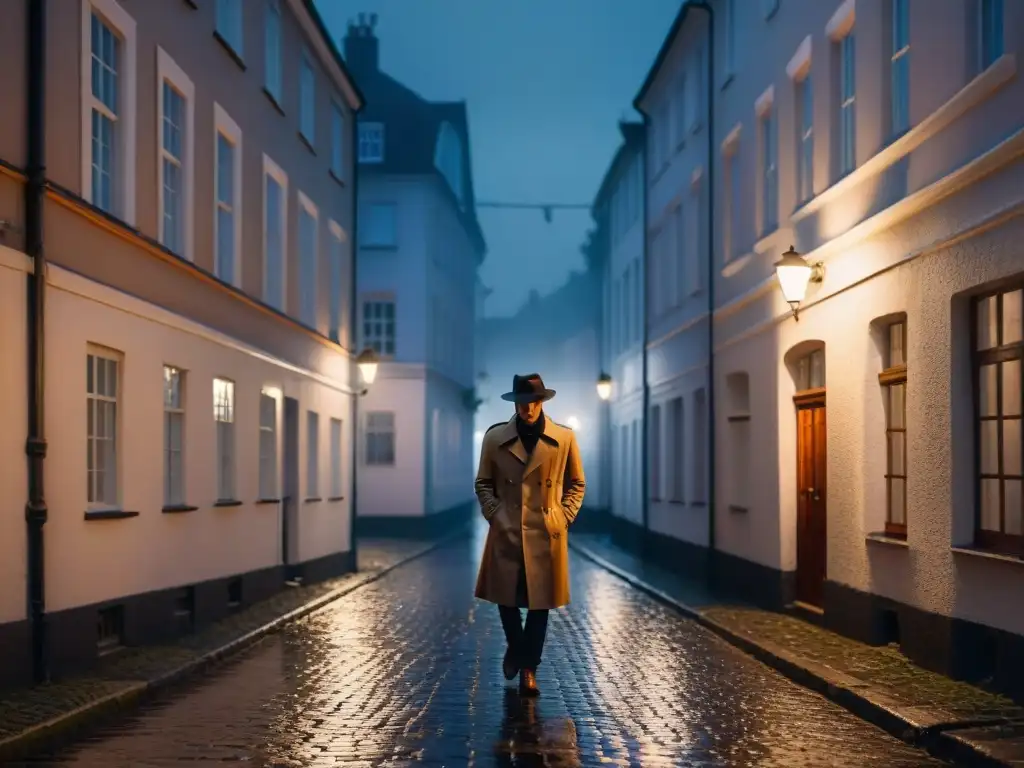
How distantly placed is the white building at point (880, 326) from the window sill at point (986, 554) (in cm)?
6

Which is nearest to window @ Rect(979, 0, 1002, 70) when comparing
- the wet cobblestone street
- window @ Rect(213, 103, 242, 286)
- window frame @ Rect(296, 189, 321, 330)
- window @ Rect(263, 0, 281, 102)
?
the wet cobblestone street

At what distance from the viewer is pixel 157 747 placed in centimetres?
866

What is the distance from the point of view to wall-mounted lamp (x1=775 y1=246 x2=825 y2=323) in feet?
50.9

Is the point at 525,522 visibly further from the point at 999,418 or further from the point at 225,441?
the point at 225,441

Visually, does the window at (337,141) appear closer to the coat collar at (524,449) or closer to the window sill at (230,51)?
the window sill at (230,51)

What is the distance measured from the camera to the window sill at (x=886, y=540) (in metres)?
12.6

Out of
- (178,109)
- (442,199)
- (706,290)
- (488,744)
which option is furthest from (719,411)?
(442,199)

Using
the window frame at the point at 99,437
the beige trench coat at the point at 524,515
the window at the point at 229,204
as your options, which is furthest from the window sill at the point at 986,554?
the window at the point at 229,204

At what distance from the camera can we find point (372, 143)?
4225cm

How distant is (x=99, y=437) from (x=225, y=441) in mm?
5000

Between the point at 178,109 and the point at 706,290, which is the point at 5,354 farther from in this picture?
the point at 706,290

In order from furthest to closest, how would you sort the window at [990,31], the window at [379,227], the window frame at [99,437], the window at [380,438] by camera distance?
the window at [379,227] < the window at [380,438] < the window frame at [99,437] < the window at [990,31]

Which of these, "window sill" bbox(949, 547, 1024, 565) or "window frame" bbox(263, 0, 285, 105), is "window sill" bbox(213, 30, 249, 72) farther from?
"window sill" bbox(949, 547, 1024, 565)

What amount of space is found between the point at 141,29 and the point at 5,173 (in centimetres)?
418
